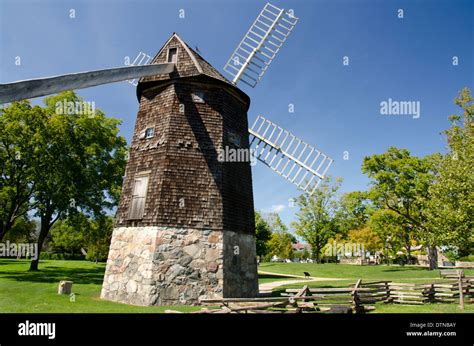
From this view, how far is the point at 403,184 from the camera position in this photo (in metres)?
32.9

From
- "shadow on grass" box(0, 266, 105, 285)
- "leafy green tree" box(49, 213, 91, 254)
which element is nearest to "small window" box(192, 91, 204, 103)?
"shadow on grass" box(0, 266, 105, 285)

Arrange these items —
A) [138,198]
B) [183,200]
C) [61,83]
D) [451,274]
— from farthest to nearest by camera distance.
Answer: [138,198] < [183,200] < [451,274] < [61,83]

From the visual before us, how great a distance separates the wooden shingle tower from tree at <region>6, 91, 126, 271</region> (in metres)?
9.59

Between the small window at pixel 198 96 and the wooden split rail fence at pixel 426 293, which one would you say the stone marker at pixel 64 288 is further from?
the wooden split rail fence at pixel 426 293

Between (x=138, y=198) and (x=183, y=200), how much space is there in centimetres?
217

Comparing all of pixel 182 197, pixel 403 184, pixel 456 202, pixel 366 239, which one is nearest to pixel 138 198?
pixel 182 197

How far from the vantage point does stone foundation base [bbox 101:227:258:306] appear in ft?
40.8

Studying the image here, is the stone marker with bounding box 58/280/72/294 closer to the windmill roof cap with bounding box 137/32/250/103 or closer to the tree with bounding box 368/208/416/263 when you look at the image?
the windmill roof cap with bounding box 137/32/250/103

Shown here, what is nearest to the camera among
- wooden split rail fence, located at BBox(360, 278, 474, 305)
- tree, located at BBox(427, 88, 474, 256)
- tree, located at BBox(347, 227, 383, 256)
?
wooden split rail fence, located at BBox(360, 278, 474, 305)

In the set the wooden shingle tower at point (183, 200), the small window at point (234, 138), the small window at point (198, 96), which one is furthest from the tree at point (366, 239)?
the small window at point (198, 96)

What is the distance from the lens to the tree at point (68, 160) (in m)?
21.3

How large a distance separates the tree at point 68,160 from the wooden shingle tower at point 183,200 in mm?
9593

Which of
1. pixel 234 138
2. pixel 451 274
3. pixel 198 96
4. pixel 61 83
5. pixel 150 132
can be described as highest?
pixel 198 96

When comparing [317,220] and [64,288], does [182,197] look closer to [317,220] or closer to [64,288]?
[64,288]
